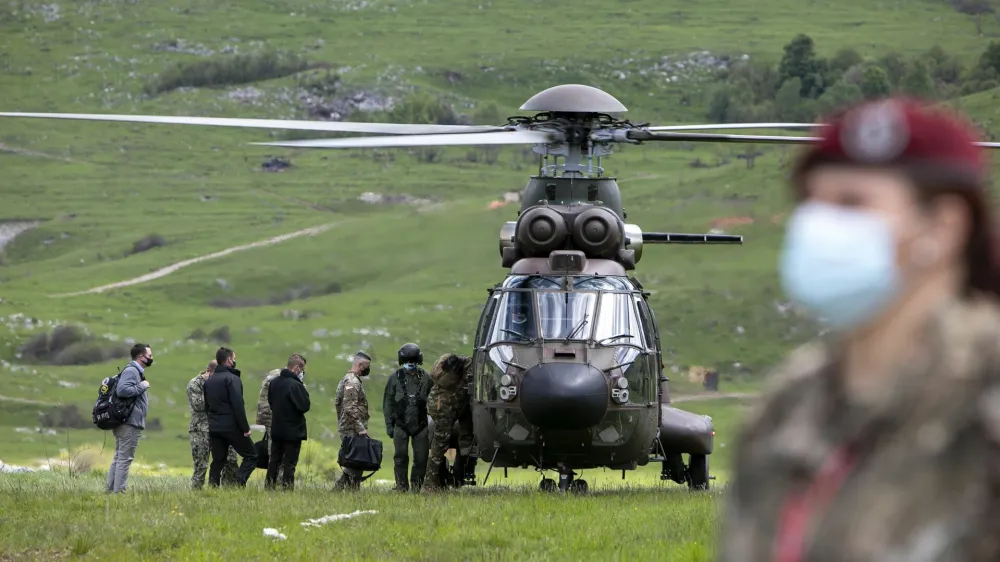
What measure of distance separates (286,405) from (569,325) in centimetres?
333

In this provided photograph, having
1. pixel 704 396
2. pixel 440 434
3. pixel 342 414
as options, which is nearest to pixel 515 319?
pixel 440 434

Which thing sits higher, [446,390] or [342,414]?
[446,390]

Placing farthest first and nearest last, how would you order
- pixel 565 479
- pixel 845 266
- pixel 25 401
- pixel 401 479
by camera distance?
1. pixel 25 401
2. pixel 401 479
3. pixel 565 479
4. pixel 845 266

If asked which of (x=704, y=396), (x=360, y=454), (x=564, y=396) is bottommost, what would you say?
(x=704, y=396)

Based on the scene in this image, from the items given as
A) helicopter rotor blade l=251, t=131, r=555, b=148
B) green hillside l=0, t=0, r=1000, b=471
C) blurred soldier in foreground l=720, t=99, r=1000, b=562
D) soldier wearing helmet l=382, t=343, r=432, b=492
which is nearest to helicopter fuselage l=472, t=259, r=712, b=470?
soldier wearing helmet l=382, t=343, r=432, b=492

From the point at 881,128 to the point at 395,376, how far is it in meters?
15.5

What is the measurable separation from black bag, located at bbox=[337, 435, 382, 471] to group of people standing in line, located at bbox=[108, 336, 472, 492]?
0.13 m

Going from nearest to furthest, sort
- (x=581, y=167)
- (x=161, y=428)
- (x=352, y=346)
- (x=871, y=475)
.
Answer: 1. (x=871, y=475)
2. (x=581, y=167)
3. (x=161, y=428)
4. (x=352, y=346)

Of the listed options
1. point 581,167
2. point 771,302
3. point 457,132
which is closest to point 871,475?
point 457,132

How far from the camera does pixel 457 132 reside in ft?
50.6

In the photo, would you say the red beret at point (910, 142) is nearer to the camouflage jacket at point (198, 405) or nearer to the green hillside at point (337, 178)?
the camouflage jacket at point (198, 405)

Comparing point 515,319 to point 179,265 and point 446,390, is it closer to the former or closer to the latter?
point 446,390

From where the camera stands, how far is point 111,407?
55.1ft

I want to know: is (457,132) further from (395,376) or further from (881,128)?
(881,128)
